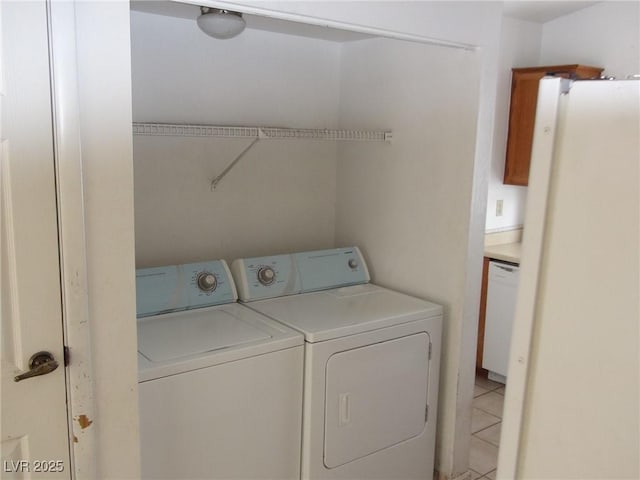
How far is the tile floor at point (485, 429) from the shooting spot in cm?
277

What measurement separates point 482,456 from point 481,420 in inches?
15.0

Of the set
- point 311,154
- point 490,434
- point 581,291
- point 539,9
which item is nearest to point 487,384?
point 490,434

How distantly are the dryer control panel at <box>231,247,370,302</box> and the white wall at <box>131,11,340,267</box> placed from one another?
0.27m

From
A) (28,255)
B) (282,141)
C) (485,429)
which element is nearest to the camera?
(28,255)

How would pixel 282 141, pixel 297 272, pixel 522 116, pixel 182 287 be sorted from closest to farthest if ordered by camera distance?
pixel 182 287, pixel 297 272, pixel 282 141, pixel 522 116

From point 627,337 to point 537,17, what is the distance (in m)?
3.61

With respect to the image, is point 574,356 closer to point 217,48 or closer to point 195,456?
point 195,456

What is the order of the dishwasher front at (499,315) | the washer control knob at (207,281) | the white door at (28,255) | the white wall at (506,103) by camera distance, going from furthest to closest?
the white wall at (506,103) → the dishwasher front at (499,315) → the washer control knob at (207,281) → the white door at (28,255)

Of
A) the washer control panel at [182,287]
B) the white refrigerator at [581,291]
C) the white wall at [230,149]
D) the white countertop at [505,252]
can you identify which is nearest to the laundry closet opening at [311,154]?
the white wall at [230,149]

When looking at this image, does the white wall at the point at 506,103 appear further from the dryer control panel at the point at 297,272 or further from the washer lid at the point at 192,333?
the washer lid at the point at 192,333

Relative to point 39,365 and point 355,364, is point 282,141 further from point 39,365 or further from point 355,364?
point 39,365

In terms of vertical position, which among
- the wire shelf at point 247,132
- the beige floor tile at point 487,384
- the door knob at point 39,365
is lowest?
the beige floor tile at point 487,384

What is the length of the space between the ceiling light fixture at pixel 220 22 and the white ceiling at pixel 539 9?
1979mm

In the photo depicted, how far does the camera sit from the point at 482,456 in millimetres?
2867
